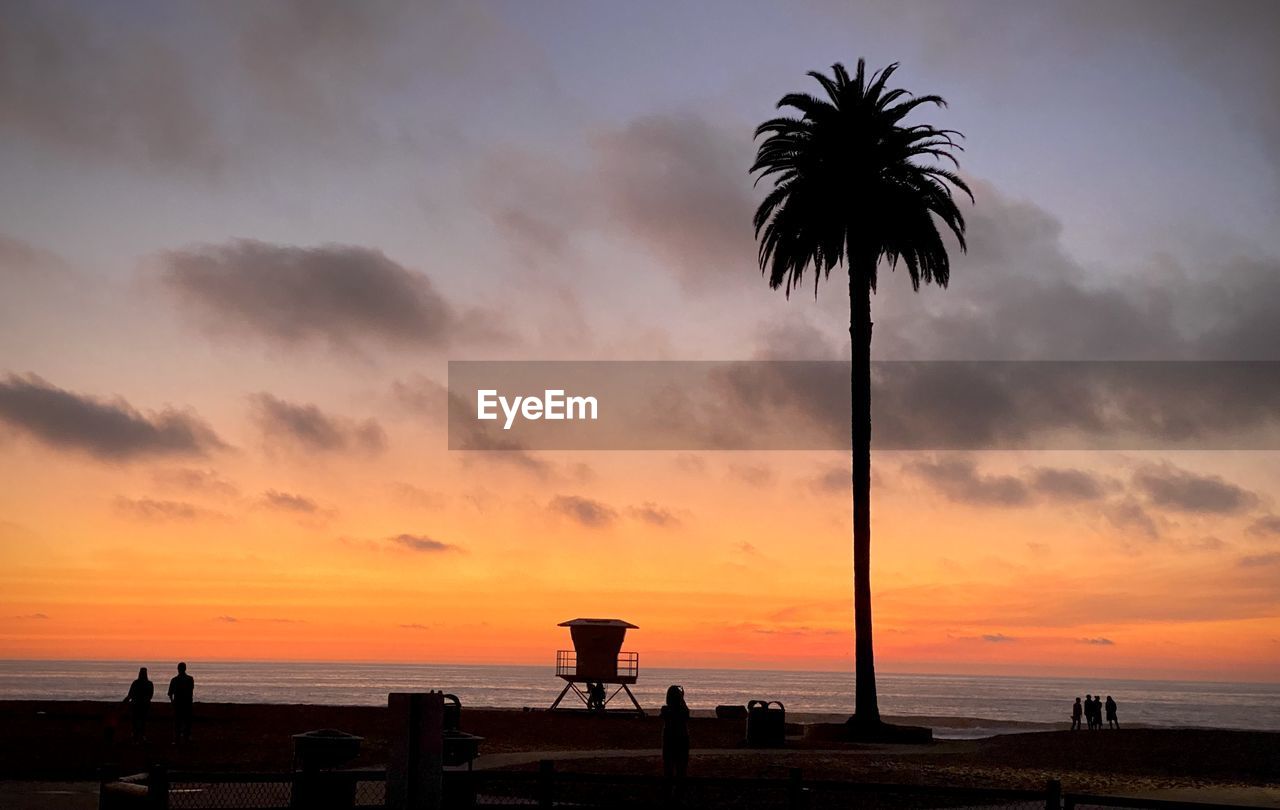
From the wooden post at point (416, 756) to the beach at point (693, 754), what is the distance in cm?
999

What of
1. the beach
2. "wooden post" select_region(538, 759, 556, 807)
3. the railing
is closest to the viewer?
the railing

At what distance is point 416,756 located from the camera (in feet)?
45.9

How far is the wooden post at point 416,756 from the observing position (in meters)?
13.9

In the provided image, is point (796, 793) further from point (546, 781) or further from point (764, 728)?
point (764, 728)

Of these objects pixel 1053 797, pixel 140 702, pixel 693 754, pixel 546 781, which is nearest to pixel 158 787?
pixel 546 781

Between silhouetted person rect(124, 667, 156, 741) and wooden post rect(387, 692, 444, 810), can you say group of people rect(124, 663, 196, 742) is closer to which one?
silhouetted person rect(124, 667, 156, 741)

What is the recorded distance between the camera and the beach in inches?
1088

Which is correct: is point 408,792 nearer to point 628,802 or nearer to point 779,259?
point 628,802

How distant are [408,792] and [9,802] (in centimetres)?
1088

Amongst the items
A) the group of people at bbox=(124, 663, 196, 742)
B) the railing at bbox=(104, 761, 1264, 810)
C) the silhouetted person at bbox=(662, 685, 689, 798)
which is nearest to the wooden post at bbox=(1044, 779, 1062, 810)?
the railing at bbox=(104, 761, 1264, 810)

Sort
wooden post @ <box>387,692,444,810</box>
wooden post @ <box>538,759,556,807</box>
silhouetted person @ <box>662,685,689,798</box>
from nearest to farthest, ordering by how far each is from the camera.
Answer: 1. wooden post @ <box>387,692,444,810</box>
2. wooden post @ <box>538,759,556,807</box>
3. silhouetted person @ <box>662,685,689,798</box>

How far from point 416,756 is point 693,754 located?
21.5 meters

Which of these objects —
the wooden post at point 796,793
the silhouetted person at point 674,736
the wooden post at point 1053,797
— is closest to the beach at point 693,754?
the silhouetted person at point 674,736

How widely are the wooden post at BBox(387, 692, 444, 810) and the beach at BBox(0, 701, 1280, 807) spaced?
32.8 ft
